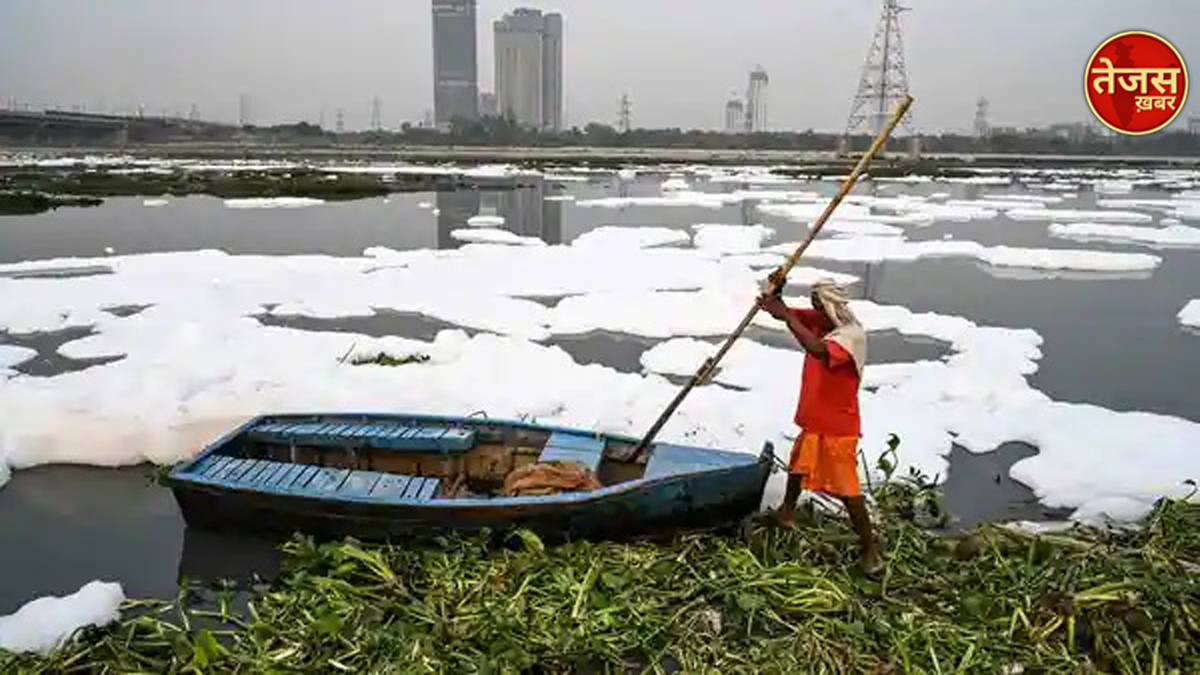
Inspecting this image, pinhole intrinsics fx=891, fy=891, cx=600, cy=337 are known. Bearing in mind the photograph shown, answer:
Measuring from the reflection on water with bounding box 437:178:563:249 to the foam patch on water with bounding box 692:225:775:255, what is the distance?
3.19 meters

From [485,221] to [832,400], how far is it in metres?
19.2

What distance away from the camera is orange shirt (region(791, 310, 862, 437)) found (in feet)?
14.4

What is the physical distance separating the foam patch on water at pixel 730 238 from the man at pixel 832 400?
12596 mm

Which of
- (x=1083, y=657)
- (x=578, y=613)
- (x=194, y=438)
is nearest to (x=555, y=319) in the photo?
(x=194, y=438)

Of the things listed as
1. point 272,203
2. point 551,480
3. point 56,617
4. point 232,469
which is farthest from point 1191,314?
point 272,203

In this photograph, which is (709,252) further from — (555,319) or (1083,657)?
(1083,657)

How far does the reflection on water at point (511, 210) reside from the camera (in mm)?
21031

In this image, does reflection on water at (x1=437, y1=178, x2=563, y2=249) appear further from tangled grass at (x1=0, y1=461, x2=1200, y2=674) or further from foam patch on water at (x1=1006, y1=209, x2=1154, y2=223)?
tangled grass at (x1=0, y1=461, x2=1200, y2=674)

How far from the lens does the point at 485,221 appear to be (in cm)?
2291

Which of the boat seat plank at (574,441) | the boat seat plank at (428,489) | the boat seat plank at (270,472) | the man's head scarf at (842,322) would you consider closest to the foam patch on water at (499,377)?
the boat seat plank at (574,441)

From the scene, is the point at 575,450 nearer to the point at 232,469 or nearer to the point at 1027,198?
the point at 232,469

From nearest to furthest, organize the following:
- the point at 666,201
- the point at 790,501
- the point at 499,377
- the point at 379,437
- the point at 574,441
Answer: the point at 790,501 → the point at 574,441 → the point at 379,437 → the point at 499,377 → the point at 666,201

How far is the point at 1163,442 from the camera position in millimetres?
6773

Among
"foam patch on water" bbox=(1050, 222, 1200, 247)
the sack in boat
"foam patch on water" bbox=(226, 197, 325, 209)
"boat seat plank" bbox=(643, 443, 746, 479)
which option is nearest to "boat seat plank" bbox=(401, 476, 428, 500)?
the sack in boat
